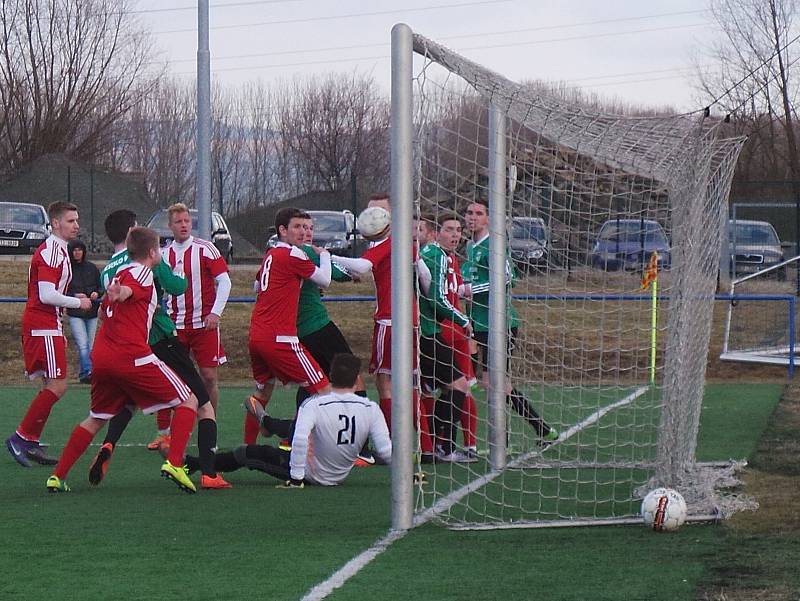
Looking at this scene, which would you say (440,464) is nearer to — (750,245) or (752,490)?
(752,490)

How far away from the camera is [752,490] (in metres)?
7.68

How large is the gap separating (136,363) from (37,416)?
204 cm

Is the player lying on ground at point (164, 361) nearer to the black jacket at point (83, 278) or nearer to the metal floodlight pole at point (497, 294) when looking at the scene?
the metal floodlight pole at point (497, 294)

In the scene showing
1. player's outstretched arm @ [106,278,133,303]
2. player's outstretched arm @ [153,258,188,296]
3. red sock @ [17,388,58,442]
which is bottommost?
red sock @ [17,388,58,442]

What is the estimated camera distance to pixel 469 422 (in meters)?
9.24

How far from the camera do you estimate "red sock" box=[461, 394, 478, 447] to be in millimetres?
9180

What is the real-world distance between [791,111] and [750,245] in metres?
9.24

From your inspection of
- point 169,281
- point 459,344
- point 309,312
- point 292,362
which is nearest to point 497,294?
point 459,344

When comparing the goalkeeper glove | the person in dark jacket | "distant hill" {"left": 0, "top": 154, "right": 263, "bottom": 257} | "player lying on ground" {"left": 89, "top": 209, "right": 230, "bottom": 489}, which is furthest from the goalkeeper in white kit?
"distant hill" {"left": 0, "top": 154, "right": 263, "bottom": 257}

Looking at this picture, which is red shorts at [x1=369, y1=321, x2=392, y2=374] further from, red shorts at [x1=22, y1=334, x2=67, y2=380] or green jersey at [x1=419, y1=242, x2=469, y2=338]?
red shorts at [x1=22, y1=334, x2=67, y2=380]

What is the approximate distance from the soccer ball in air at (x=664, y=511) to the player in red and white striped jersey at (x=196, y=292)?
13.2 ft

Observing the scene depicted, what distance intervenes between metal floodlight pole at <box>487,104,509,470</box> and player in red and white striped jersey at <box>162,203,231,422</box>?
199cm

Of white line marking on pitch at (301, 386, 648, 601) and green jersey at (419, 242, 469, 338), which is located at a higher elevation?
green jersey at (419, 242, 469, 338)

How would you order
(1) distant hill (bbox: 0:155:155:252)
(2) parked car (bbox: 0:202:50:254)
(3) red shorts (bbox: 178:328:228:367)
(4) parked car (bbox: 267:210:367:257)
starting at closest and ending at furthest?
(3) red shorts (bbox: 178:328:228:367) < (4) parked car (bbox: 267:210:367:257) < (2) parked car (bbox: 0:202:50:254) < (1) distant hill (bbox: 0:155:155:252)
